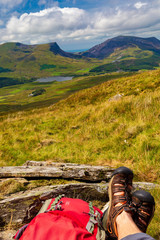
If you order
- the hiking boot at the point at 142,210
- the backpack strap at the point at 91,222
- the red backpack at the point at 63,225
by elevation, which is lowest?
the hiking boot at the point at 142,210

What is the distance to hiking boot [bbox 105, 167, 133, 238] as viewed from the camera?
2.66 metres

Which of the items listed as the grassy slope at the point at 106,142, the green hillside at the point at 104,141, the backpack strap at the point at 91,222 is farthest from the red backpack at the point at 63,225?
the green hillside at the point at 104,141

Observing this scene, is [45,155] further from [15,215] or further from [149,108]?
[149,108]

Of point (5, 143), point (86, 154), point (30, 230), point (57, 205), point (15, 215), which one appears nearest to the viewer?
point (30, 230)

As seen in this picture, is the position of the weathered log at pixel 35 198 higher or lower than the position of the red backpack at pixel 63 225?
lower

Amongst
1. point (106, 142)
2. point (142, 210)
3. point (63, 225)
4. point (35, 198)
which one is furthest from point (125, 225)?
point (106, 142)

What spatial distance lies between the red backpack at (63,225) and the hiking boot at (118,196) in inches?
13.0

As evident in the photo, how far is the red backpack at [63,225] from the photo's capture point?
1.84 meters

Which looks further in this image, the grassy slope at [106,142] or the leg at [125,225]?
the grassy slope at [106,142]

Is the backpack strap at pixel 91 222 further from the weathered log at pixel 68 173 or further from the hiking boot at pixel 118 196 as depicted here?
the weathered log at pixel 68 173

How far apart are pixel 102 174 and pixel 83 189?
749 mm

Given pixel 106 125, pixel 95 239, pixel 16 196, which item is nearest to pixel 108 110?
pixel 106 125

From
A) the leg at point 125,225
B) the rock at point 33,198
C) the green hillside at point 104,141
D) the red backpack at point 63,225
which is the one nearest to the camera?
the red backpack at point 63,225

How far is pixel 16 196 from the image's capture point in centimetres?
327
